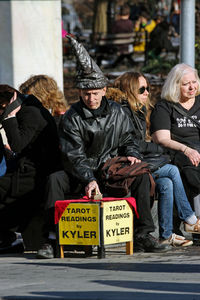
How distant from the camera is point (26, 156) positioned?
6891mm

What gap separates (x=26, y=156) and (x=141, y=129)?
45.0 inches

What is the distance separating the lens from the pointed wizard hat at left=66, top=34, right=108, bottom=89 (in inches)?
253

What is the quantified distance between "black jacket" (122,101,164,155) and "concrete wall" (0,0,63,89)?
123 inches

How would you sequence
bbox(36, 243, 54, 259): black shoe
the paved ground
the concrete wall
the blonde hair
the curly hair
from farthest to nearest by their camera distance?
the concrete wall < the curly hair < the blonde hair < bbox(36, 243, 54, 259): black shoe < the paved ground

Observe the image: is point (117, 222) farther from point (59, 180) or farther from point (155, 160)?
point (155, 160)

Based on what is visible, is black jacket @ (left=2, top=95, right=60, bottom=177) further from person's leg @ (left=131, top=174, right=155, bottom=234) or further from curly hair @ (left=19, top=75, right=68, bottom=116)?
person's leg @ (left=131, top=174, right=155, bottom=234)

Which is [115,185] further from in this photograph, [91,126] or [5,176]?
[5,176]

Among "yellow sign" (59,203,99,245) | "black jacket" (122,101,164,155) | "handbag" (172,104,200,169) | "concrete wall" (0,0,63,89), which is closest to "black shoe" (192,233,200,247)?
"handbag" (172,104,200,169)

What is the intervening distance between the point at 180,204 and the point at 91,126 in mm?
1084

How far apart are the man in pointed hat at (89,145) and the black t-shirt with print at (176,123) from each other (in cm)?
71

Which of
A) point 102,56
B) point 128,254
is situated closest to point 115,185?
point 128,254

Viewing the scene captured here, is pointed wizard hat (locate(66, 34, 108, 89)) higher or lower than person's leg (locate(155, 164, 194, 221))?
higher

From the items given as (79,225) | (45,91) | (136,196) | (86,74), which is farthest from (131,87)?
(79,225)

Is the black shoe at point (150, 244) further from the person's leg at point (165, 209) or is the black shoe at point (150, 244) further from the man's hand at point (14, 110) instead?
the man's hand at point (14, 110)
